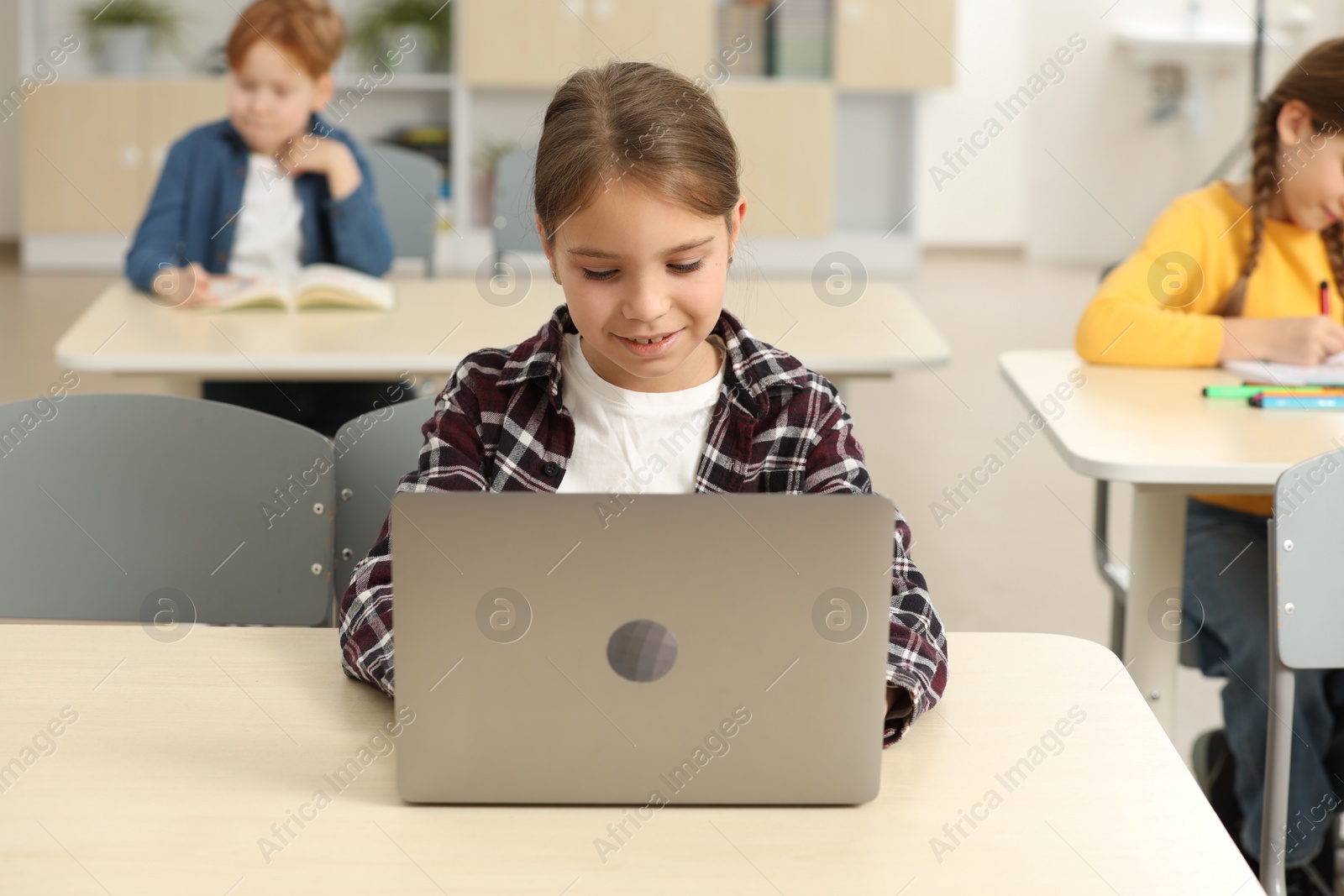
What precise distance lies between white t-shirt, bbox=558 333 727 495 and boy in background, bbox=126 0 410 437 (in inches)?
46.9

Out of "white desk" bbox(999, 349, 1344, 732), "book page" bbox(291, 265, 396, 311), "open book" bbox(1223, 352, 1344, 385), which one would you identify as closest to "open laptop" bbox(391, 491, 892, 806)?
"white desk" bbox(999, 349, 1344, 732)

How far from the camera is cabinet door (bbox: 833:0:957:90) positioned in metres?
5.69

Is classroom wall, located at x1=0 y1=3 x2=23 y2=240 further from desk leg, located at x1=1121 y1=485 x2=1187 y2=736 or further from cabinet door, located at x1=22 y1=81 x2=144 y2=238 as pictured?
desk leg, located at x1=1121 y1=485 x2=1187 y2=736

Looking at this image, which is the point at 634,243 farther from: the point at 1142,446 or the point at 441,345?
the point at 441,345

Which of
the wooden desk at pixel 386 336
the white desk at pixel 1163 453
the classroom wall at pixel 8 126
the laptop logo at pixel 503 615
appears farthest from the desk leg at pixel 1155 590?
the classroom wall at pixel 8 126

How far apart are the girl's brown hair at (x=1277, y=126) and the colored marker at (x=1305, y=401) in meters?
0.29

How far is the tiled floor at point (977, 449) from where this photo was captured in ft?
9.07

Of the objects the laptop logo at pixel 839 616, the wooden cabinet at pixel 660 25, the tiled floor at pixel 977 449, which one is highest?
the wooden cabinet at pixel 660 25

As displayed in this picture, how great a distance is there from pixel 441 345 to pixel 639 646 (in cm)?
134

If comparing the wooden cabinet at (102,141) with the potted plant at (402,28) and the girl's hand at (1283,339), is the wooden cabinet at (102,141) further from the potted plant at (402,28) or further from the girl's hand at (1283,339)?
the girl's hand at (1283,339)

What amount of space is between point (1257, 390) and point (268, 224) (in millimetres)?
1720

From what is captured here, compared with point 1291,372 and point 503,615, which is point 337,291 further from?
point 503,615

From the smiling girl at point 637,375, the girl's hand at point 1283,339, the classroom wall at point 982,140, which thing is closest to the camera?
the smiling girl at point 637,375

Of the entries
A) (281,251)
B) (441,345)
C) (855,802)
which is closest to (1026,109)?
(281,251)
